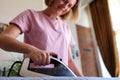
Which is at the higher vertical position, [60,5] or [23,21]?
[60,5]

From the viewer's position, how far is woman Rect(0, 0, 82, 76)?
0.82m

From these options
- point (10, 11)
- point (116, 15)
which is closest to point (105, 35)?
point (116, 15)

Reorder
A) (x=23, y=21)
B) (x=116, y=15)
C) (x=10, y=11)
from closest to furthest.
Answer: (x=23, y=21) < (x=10, y=11) < (x=116, y=15)

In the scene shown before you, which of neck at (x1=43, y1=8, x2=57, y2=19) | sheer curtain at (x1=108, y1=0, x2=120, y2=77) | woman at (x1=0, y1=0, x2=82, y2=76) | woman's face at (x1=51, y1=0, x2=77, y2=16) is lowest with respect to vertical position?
woman at (x1=0, y1=0, x2=82, y2=76)

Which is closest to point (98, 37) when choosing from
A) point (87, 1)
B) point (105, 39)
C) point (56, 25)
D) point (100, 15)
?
point (105, 39)

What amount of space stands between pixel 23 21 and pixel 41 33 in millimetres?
114

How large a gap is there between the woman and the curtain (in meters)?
2.13

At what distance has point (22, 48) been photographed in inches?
31.7

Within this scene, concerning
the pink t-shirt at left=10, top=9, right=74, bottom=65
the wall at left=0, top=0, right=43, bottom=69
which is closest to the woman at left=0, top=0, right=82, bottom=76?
the pink t-shirt at left=10, top=9, right=74, bottom=65

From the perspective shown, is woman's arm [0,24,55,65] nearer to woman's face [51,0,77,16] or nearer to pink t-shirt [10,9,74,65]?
pink t-shirt [10,9,74,65]

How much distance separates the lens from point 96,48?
3.69 m

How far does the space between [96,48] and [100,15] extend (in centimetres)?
60

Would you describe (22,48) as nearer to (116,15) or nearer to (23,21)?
(23,21)

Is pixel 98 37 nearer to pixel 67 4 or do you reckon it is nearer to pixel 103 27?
pixel 103 27
